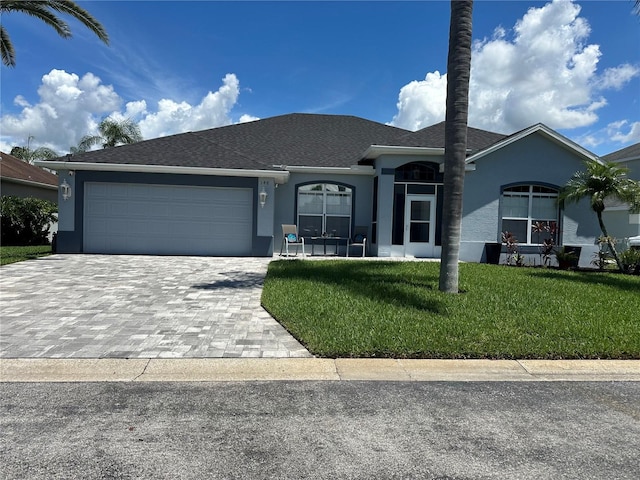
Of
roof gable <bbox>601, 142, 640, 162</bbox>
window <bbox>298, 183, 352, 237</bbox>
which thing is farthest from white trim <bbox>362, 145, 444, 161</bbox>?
roof gable <bbox>601, 142, 640, 162</bbox>

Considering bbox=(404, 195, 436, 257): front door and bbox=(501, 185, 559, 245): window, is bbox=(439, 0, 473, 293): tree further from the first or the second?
bbox=(501, 185, 559, 245): window

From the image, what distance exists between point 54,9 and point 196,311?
12597 mm

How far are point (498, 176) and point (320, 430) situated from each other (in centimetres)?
1360

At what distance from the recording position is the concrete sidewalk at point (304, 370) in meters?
4.52

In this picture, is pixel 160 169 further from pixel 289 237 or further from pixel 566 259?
pixel 566 259

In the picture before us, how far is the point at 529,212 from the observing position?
15234mm

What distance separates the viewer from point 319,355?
5.18 meters

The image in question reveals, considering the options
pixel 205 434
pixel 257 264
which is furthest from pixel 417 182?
pixel 205 434

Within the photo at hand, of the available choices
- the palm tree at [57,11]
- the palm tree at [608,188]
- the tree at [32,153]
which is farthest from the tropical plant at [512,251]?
the tree at [32,153]

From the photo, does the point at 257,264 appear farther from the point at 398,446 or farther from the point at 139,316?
the point at 398,446

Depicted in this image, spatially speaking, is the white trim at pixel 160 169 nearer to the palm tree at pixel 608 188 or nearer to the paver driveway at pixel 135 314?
the paver driveway at pixel 135 314

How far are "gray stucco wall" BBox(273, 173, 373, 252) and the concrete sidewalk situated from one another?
463 inches

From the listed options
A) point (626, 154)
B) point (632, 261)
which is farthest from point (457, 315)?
point (626, 154)

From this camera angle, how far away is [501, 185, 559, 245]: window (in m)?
15.2
